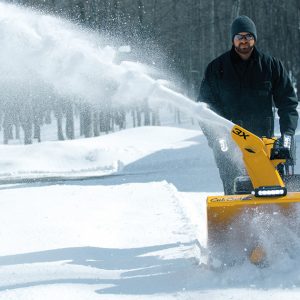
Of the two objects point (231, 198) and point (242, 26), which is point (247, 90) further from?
point (231, 198)

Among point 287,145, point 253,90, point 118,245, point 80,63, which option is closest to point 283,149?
point 287,145

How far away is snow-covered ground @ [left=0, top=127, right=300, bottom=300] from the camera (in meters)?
3.56

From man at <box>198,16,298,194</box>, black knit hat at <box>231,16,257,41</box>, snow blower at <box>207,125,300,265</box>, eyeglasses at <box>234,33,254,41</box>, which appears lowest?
snow blower at <box>207,125,300,265</box>

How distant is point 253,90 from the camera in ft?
15.0

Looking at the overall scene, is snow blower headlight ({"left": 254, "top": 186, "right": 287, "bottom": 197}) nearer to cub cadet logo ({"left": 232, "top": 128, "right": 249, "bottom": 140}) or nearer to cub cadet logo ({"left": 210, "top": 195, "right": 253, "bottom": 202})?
cub cadet logo ({"left": 210, "top": 195, "right": 253, "bottom": 202})

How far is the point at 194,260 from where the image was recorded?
4.17 meters

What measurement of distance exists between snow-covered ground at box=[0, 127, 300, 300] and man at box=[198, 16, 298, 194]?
98cm

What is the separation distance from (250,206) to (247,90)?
4.00 ft

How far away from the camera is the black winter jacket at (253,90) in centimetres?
453

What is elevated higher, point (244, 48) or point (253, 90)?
point (244, 48)

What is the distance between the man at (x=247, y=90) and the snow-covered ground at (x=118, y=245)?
0.98 m

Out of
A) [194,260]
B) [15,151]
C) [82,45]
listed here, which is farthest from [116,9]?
[194,260]

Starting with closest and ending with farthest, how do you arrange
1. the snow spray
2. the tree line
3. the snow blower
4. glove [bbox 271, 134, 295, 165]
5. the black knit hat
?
the snow blower, glove [bbox 271, 134, 295, 165], the snow spray, the black knit hat, the tree line

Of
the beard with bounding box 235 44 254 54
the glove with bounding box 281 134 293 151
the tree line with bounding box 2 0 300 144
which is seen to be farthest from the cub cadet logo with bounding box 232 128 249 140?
the tree line with bounding box 2 0 300 144
